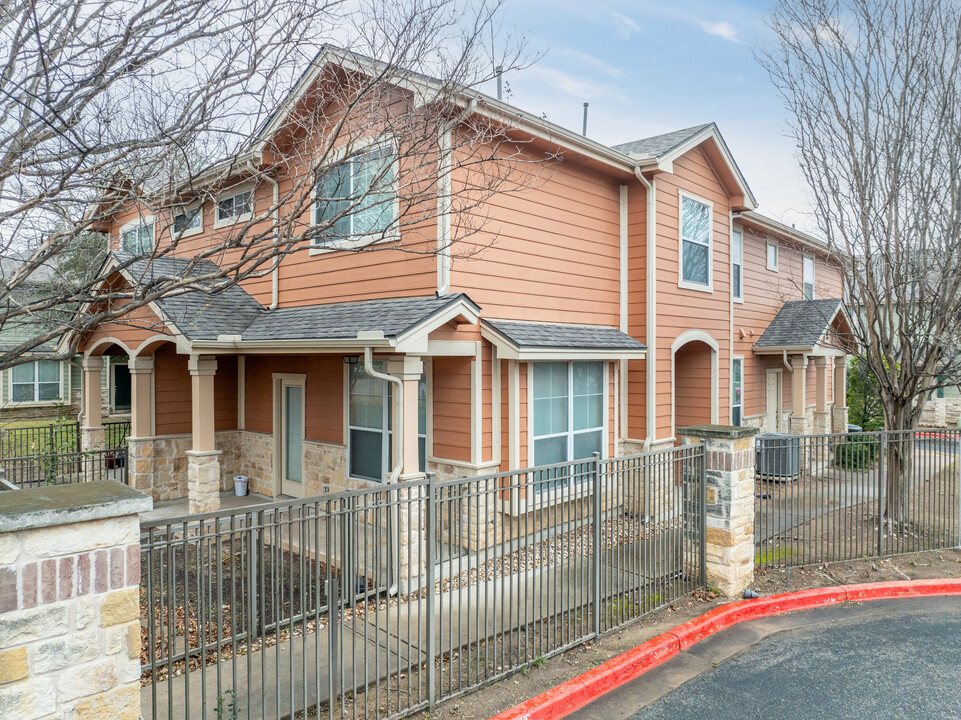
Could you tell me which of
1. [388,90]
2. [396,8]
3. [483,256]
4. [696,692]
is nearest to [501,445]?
[483,256]

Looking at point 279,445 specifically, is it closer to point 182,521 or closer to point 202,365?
point 202,365

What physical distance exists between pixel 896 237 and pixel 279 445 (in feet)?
35.6

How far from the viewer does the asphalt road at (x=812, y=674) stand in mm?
4730

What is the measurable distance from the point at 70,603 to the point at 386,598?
7.98ft

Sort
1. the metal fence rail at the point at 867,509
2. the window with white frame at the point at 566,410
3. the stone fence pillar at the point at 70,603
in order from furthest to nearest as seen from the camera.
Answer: the window with white frame at the point at 566,410
the metal fence rail at the point at 867,509
the stone fence pillar at the point at 70,603

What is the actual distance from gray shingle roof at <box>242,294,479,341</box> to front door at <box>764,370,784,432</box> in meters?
11.4

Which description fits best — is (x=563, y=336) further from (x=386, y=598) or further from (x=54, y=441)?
(x=54, y=441)

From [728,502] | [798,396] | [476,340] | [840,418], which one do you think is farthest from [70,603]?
[840,418]

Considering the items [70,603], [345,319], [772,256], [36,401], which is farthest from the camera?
[36,401]

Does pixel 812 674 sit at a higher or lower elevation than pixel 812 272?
lower

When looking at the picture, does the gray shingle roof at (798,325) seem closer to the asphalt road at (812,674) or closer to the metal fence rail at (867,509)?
the metal fence rail at (867,509)

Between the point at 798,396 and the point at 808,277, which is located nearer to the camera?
the point at 798,396

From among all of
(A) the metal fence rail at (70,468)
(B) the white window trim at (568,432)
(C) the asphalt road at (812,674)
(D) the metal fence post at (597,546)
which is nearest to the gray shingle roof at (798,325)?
(B) the white window trim at (568,432)

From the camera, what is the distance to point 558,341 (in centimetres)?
889
